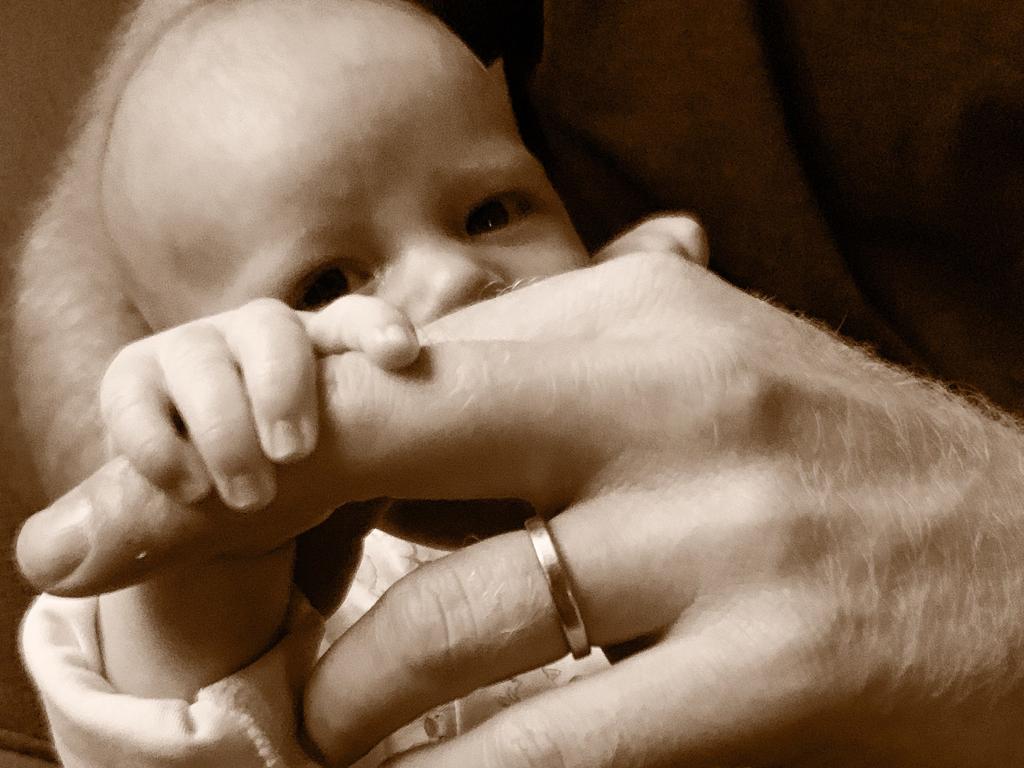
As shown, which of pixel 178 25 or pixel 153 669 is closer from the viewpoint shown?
pixel 153 669

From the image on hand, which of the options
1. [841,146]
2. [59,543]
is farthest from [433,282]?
[841,146]

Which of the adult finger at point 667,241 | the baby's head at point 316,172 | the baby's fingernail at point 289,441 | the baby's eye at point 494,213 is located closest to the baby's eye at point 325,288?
the baby's head at point 316,172

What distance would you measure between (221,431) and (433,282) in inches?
11.4

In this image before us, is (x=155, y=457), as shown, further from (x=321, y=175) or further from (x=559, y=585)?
(x=321, y=175)

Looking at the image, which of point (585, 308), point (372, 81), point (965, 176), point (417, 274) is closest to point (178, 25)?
point (372, 81)

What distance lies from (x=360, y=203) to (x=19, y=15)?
612mm

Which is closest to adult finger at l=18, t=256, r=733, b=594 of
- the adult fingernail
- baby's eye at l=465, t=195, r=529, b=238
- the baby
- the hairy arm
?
the adult fingernail

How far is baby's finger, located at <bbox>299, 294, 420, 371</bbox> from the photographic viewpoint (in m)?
0.34

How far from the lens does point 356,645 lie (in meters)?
0.37

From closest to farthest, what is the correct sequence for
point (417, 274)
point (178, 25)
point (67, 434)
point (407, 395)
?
1. point (407, 395)
2. point (417, 274)
3. point (178, 25)
4. point (67, 434)

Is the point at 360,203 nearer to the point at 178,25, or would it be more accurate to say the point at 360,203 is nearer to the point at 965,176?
the point at 178,25

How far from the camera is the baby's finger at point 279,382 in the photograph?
1.05 ft

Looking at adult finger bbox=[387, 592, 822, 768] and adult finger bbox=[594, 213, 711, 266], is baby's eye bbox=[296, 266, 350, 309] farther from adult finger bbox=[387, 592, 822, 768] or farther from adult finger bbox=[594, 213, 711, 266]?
adult finger bbox=[387, 592, 822, 768]

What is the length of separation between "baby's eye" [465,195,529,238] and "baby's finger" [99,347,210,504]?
36 centimetres
